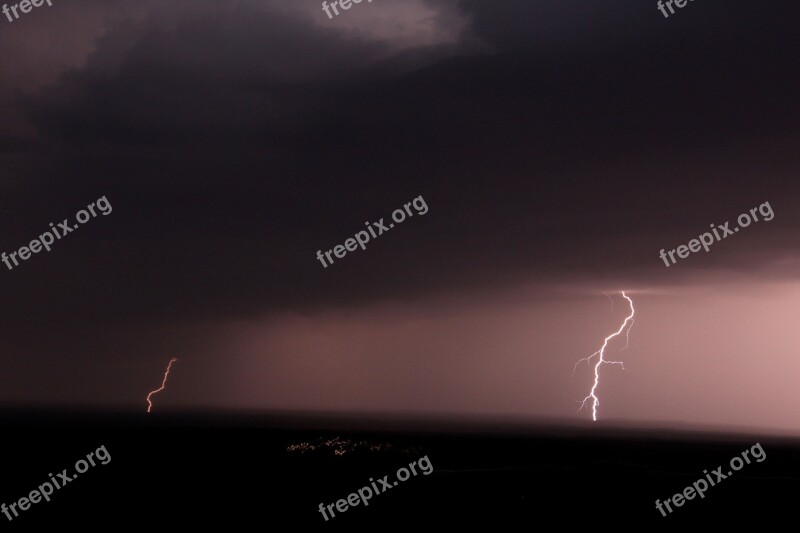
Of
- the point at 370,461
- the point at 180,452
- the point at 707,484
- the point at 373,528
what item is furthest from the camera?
the point at 180,452

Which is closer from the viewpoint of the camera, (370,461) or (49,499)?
(49,499)

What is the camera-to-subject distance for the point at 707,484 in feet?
96.7

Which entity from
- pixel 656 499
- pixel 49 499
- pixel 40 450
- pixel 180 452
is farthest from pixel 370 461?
pixel 40 450

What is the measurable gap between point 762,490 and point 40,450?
62.2 m

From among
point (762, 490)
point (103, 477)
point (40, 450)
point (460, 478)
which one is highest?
point (40, 450)

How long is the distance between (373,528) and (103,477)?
87.1 ft

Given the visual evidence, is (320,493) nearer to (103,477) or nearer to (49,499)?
(49,499)

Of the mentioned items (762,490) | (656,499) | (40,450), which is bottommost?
(762,490)

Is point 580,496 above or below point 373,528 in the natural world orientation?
below

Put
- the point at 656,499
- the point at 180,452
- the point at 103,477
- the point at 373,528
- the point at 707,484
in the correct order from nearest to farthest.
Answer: the point at 373,528 → the point at 656,499 → the point at 707,484 → the point at 103,477 → the point at 180,452

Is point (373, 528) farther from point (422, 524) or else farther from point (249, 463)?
point (249, 463)


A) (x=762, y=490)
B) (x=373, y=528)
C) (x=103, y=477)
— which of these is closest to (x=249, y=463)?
(x=103, y=477)

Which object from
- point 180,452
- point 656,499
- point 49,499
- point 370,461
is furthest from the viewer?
point 180,452

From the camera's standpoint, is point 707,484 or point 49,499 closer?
point 707,484
